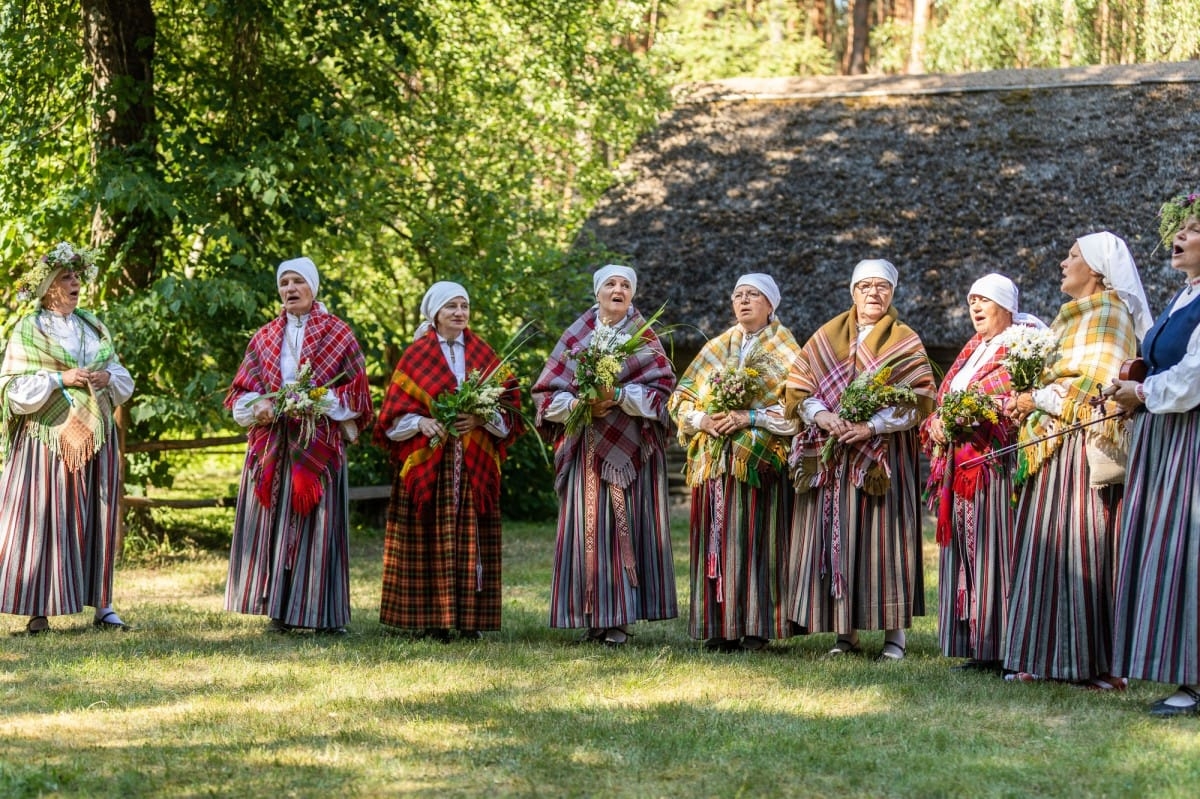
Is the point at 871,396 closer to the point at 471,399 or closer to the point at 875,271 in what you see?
the point at 875,271

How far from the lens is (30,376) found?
7523 millimetres

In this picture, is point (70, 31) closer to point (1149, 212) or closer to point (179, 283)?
point (179, 283)

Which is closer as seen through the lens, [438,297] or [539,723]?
[539,723]

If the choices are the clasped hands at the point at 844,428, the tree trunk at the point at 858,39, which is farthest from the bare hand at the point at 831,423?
the tree trunk at the point at 858,39

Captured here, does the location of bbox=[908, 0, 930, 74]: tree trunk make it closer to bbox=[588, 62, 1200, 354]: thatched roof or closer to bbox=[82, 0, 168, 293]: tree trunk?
bbox=[588, 62, 1200, 354]: thatched roof

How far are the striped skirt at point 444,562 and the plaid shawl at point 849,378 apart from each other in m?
1.68

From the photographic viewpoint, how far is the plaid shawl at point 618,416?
294 inches

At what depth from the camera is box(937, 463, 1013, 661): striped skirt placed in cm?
669

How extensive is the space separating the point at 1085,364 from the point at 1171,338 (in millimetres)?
621

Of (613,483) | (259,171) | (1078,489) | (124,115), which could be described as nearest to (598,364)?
(613,483)

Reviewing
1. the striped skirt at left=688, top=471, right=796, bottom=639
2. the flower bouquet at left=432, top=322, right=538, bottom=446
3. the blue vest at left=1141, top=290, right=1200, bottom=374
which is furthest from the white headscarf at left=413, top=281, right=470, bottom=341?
the blue vest at left=1141, top=290, right=1200, bottom=374

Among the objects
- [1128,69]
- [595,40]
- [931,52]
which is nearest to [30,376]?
[595,40]

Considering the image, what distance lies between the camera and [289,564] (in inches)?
297

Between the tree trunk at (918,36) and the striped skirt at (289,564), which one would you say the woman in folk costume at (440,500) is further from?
the tree trunk at (918,36)
